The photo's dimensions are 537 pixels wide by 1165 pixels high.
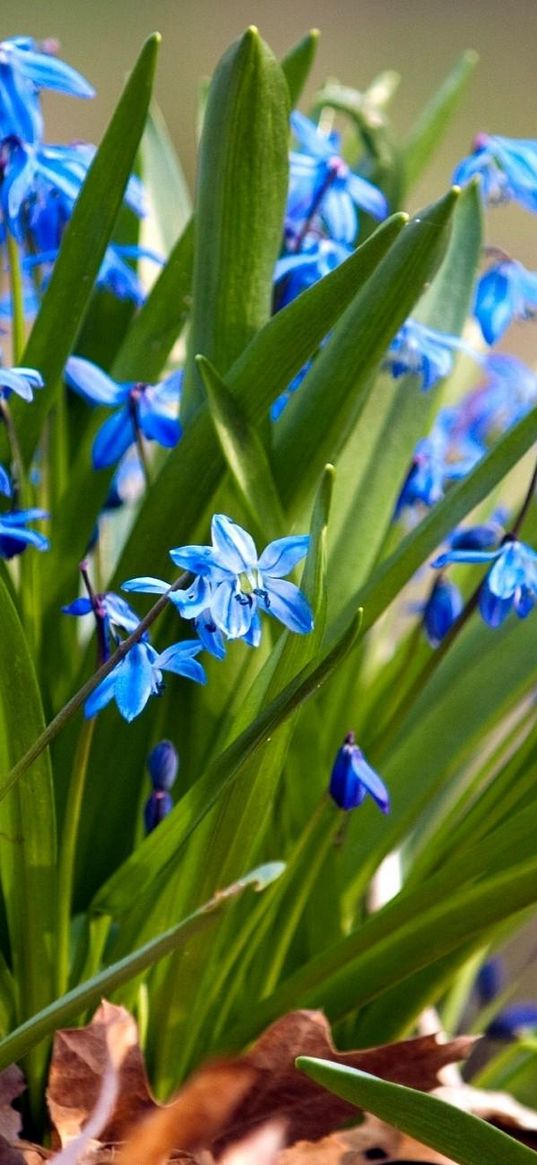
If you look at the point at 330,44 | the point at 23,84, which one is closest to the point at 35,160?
the point at 23,84

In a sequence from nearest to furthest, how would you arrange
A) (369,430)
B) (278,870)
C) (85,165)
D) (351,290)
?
(278,870) → (351,290) → (85,165) → (369,430)

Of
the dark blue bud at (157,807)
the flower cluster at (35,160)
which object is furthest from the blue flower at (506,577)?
the flower cluster at (35,160)

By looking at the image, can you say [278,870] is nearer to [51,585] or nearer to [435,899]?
[435,899]

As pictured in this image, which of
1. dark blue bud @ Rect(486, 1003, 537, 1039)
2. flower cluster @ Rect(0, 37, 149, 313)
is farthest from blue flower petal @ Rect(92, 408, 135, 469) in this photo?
dark blue bud @ Rect(486, 1003, 537, 1039)

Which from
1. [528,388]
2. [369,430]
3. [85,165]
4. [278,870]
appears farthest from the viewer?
[528,388]

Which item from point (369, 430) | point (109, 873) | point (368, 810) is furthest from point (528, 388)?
point (109, 873)

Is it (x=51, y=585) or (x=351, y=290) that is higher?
(x=351, y=290)

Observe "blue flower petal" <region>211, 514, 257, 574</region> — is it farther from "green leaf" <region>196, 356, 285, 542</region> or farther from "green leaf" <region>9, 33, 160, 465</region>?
"green leaf" <region>9, 33, 160, 465</region>

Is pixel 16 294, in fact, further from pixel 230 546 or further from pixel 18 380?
pixel 230 546
